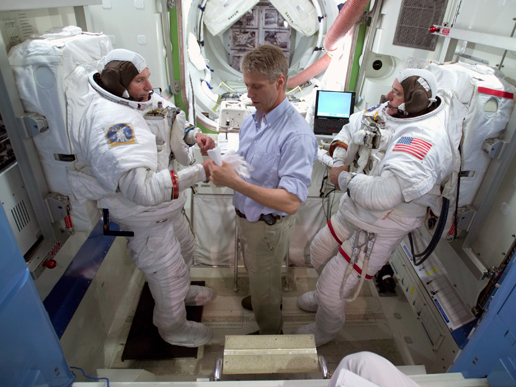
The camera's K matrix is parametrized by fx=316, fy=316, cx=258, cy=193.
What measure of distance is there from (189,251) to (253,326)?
80cm

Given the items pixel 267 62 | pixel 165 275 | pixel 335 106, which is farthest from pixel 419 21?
pixel 165 275

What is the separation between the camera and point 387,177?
1590 mm

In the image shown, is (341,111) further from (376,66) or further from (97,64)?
(97,64)

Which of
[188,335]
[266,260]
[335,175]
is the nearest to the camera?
[266,260]

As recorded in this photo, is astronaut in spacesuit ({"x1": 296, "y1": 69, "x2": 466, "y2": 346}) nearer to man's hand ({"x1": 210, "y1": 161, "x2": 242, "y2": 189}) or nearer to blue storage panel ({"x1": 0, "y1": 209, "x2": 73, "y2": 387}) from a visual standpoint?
man's hand ({"x1": 210, "y1": 161, "x2": 242, "y2": 189})

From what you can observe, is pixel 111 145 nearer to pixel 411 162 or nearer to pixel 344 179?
pixel 344 179

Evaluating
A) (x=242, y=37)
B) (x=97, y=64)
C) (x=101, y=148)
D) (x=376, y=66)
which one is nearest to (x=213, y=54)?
(x=242, y=37)

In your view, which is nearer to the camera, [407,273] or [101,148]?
[101,148]

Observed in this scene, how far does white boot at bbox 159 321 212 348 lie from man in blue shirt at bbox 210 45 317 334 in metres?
0.70

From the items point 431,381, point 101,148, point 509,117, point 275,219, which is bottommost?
point 431,381

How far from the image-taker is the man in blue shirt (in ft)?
4.88

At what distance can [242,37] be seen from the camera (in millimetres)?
5488

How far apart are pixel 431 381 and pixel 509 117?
4.31 ft

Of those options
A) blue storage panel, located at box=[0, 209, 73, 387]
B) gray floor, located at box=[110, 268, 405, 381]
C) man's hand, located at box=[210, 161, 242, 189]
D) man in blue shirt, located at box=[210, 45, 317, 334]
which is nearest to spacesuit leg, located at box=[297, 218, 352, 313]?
man in blue shirt, located at box=[210, 45, 317, 334]
